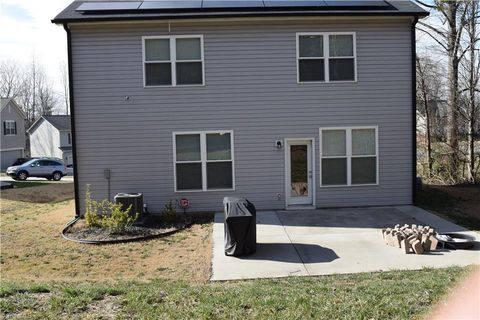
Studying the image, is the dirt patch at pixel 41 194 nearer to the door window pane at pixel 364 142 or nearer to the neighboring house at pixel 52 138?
the door window pane at pixel 364 142

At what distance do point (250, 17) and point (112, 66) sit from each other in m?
3.99

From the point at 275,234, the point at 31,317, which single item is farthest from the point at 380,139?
the point at 31,317

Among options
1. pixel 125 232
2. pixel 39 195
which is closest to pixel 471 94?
pixel 125 232

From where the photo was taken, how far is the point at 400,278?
614cm

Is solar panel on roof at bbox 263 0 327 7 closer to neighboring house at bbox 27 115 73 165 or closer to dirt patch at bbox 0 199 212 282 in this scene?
dirt patch at bbox 0 199 212 282

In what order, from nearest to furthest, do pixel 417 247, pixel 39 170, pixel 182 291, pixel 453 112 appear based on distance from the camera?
pixel 182 291, pixel 417 247, pixel 453 112, pixel 39 170

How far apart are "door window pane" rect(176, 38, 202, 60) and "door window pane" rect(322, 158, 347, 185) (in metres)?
4.64

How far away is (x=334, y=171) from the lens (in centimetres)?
1213

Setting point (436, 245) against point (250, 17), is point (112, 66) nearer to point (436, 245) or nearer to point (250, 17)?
point (250, 17)

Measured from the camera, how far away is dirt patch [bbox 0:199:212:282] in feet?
24.1

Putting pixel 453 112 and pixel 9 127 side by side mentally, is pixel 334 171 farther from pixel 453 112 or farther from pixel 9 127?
pixel 9 127

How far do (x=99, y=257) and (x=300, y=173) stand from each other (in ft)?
20.0

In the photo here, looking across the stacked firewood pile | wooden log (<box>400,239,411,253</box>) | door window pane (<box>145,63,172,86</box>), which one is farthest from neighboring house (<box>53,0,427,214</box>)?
wooden log (<box>400,239,411,253</box>)

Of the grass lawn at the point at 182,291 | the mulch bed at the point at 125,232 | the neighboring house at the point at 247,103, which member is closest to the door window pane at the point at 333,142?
the neighboring house at the point at 247,103
